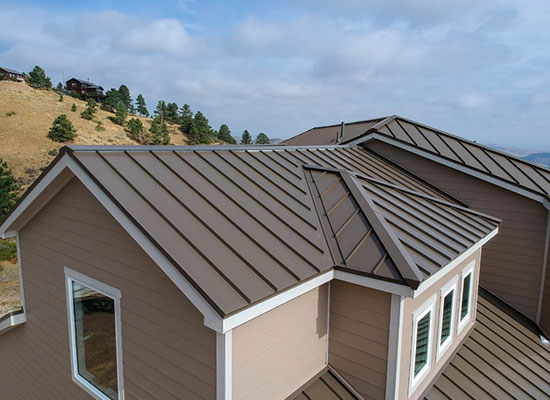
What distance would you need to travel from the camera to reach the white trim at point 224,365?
3.53 meters

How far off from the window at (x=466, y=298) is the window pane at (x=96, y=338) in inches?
262

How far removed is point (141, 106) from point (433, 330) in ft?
284

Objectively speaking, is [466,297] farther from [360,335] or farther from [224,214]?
[224,214]

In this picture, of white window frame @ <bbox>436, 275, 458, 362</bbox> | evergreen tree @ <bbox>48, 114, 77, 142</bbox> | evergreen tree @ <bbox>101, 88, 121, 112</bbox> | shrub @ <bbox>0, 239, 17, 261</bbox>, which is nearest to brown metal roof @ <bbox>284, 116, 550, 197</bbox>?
white window frame @ <bbox>436, 275, 458, 362</bbox>

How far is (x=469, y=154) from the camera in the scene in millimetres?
9938

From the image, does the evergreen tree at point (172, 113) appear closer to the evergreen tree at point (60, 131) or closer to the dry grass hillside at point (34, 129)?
the dry grass hillside at point (34, 129)

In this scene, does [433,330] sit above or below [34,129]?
below

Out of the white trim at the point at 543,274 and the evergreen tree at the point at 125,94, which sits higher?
the evergreen tree at the point at 125,94

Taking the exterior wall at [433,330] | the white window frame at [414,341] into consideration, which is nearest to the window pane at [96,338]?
the exterior wall at [433,330]

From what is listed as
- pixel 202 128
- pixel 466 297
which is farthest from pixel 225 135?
pixel 466 297

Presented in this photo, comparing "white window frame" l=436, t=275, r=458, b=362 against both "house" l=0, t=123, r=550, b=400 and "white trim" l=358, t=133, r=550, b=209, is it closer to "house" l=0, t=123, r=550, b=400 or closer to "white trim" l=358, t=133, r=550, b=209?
"house" l=0, t=123, r=550, b=400

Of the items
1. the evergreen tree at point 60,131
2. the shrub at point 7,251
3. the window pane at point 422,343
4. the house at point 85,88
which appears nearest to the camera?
the window pane at point 422,343

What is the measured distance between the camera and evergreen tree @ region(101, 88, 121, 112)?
215 ft

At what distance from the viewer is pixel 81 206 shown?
5188 mm
